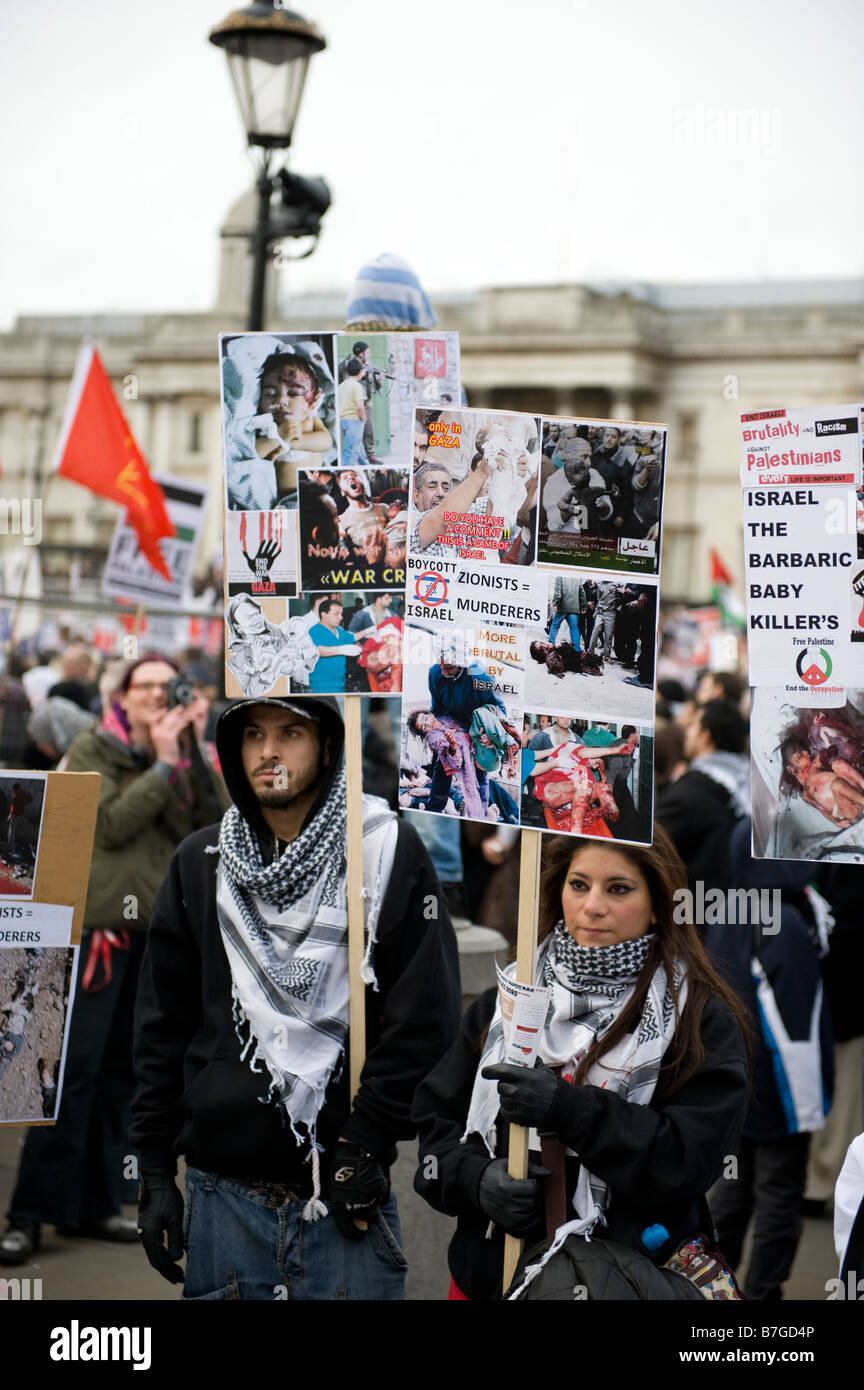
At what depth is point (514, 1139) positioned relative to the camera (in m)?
3.03

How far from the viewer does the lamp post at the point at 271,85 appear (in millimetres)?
7648

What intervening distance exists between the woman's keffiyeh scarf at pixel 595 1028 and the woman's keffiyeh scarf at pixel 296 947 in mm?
433

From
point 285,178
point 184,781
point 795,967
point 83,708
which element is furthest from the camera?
point 83,708

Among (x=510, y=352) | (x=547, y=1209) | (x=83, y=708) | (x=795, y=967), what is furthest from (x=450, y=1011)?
(x=510, y=352)

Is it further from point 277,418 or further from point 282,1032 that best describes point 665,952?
point 277,418

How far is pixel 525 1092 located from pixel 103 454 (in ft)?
20.8

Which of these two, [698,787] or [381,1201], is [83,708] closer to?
[698,787]

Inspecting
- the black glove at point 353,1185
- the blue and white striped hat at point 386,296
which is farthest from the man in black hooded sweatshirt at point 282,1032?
the blue and white striped hat at point 386,296

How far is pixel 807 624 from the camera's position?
3193mm

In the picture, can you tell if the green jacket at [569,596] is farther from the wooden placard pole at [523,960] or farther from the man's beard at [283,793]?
the man's beard at [283,793]

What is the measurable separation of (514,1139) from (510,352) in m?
58.6

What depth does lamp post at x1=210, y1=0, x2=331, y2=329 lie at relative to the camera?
301 inches
